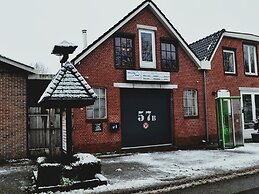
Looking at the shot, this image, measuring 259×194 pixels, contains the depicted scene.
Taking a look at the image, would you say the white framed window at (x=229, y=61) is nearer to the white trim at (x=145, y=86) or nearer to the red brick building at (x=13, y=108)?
the white trim at (x=145, y=86)

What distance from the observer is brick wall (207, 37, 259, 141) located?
1727 centimetres

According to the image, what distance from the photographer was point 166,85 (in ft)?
51.8

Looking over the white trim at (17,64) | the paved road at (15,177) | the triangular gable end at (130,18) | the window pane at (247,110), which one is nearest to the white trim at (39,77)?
the white trim at (17,64)

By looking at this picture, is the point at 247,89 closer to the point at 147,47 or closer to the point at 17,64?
the point at 147,47

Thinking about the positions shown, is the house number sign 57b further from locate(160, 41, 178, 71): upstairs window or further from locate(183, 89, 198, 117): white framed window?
locate(160, 41, 178, 71): upstairs window

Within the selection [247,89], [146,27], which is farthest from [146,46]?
[247,89]

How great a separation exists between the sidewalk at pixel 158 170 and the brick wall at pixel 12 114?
0.90 m

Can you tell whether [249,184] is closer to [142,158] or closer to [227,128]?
[142,158]

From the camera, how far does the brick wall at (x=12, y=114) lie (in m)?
12.5

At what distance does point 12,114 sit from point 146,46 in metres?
7.21

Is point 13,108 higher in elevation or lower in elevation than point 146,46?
lower

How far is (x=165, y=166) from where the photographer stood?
10.7m

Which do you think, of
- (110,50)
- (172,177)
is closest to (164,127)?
(110,50)

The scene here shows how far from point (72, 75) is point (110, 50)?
6.14 m
